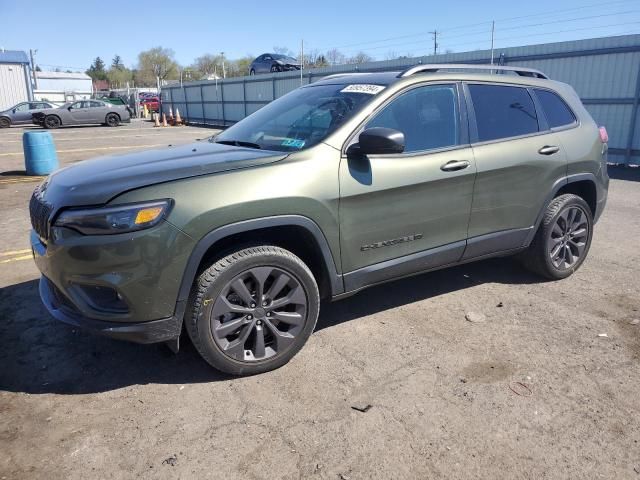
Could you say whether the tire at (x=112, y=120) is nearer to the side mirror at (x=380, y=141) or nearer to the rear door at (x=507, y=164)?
the rear door at (x=507, y=164)

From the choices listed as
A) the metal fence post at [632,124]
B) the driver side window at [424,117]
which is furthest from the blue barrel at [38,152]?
the metal fence post at [632,124]

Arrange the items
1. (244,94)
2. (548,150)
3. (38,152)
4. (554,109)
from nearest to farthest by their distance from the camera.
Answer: (548,150) → (554,109) → (38,152) → (244,94)

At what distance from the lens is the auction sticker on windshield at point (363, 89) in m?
3.46

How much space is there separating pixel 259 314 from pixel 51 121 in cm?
2851

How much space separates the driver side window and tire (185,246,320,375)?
1128mm

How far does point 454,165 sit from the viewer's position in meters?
3.59

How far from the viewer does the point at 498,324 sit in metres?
3.75

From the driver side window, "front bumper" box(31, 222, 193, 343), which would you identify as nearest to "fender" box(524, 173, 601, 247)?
the driver side window

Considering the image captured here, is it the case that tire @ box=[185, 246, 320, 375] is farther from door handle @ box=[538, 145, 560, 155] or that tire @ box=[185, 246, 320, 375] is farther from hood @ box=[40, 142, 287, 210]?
door handle @ box=[538, 145, 560, 155]

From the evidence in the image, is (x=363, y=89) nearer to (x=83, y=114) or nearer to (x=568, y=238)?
(x=568, y=238)

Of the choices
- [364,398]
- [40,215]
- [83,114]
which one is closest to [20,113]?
[83,114]

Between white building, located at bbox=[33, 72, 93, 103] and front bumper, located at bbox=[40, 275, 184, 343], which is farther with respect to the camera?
white building, located at bbox=[33, 72, 93, 103]

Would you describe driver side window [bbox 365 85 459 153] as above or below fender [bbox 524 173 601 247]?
above

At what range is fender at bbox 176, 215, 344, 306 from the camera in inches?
107
